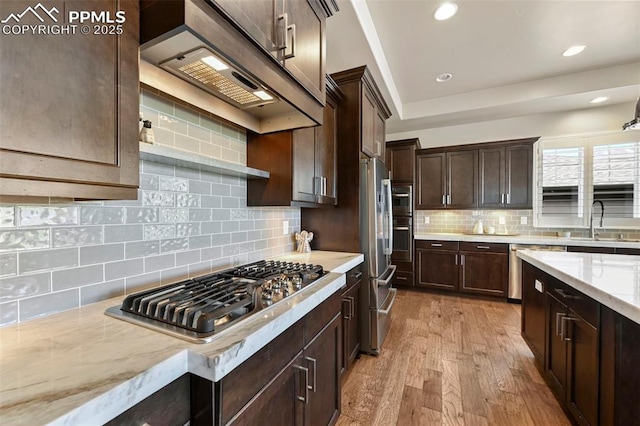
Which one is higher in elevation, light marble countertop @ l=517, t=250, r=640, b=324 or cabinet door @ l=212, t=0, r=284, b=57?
cabinet door @ l=212, t=0, r=284, b=57

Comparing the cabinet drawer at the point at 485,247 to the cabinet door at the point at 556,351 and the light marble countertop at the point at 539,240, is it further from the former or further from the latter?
the cabinet door at the point at 556,351

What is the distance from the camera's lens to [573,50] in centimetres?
289

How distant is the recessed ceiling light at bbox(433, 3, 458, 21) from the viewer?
2287 millimetres

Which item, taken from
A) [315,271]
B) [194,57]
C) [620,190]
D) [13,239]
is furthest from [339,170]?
[620,190]

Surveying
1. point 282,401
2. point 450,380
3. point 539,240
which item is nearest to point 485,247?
point 539,240

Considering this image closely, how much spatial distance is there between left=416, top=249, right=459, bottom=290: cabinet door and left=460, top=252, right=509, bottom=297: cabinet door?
123mm

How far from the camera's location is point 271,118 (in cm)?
174

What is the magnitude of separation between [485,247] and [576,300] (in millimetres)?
2669

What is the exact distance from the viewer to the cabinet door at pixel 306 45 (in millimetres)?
1293

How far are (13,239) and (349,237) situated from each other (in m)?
1.99

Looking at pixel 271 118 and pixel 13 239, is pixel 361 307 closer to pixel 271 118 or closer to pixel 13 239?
pixel 271 118

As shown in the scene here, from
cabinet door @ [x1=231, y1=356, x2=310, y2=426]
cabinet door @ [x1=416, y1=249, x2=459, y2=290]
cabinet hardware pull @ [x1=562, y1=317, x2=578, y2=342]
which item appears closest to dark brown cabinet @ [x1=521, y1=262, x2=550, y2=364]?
cabinet hardware pull @ [x1=562, y1=317, x2=578, y2=342]

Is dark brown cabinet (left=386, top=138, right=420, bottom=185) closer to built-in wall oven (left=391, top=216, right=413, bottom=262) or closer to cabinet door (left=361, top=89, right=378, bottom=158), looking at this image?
built-in wall oven (left=391, top=216, right=413, bottom=262)

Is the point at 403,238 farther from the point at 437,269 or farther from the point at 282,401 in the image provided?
the point at 282,401
